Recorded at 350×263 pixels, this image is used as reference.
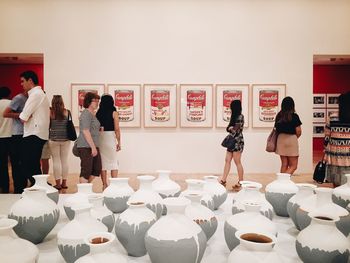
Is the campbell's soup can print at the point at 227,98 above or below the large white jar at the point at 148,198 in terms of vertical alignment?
above

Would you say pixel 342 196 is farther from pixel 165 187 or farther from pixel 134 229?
pixel 134 229

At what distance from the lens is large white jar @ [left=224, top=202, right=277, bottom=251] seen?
4.75ft

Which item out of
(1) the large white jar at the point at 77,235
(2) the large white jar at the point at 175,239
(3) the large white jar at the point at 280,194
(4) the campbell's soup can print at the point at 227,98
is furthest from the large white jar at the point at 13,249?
(4) the campbell's soup can print at the point at 227,98

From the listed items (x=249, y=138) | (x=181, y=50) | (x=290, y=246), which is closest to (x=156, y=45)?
(x=181, y=50)

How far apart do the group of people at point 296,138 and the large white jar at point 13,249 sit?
3472 mm

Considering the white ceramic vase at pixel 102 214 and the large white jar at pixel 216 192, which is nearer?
the white ceramic vase at pixel 102 214

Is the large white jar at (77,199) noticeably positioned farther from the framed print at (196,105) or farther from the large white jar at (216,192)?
the framed print at (196,105)

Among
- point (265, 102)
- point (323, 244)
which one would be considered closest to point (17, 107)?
point (323, 244)

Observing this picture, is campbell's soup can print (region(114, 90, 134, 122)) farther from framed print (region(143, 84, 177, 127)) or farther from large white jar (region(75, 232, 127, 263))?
large white jar (region(75, 232, 127, 263))

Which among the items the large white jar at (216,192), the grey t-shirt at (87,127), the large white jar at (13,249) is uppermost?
the grey t-shirt at (87,127)

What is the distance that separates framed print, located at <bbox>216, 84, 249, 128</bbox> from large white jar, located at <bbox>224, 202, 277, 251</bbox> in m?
6.34

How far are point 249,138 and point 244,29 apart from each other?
2343 millimetres

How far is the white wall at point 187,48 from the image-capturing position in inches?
302

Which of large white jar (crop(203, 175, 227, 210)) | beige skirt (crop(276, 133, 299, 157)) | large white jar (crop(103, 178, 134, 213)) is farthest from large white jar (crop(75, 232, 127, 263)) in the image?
beige skirt (crop(276, 133, 299, 157))
